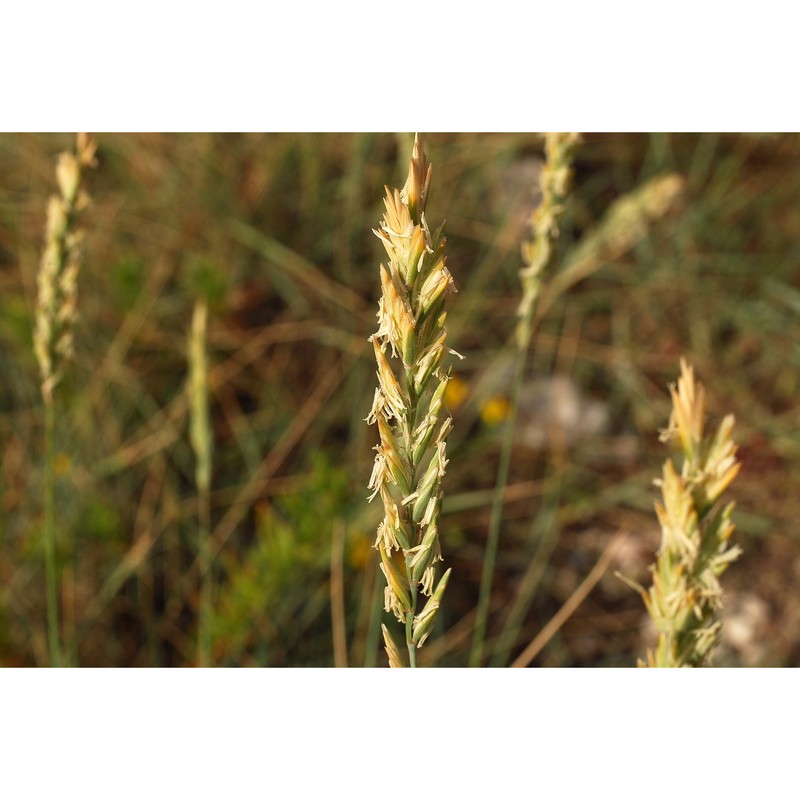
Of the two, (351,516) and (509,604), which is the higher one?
(351,516)

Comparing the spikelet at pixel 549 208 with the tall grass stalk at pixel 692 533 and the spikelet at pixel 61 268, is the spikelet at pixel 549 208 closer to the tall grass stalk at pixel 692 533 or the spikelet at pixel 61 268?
the tall grass stalk at pixel 692 533

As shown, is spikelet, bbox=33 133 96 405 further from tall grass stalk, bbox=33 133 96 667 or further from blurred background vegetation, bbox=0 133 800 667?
blurred background vegetation, bbox=0 133 800 667

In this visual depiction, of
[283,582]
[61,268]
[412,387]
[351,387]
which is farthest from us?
[351,387]

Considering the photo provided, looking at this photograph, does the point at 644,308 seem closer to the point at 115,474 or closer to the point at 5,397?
the point at 115,474

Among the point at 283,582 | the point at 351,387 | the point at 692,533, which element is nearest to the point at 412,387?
the point at 692,533

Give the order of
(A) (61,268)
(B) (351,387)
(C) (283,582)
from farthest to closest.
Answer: (B) (351,387) < (C) (283,582) < (A) (61,268)

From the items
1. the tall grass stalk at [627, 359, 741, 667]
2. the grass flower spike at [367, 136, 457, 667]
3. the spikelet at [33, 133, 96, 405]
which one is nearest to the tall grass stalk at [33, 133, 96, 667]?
the spikelet at [33, 133, 96, 405]

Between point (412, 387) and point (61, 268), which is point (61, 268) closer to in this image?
point (61, 268)
